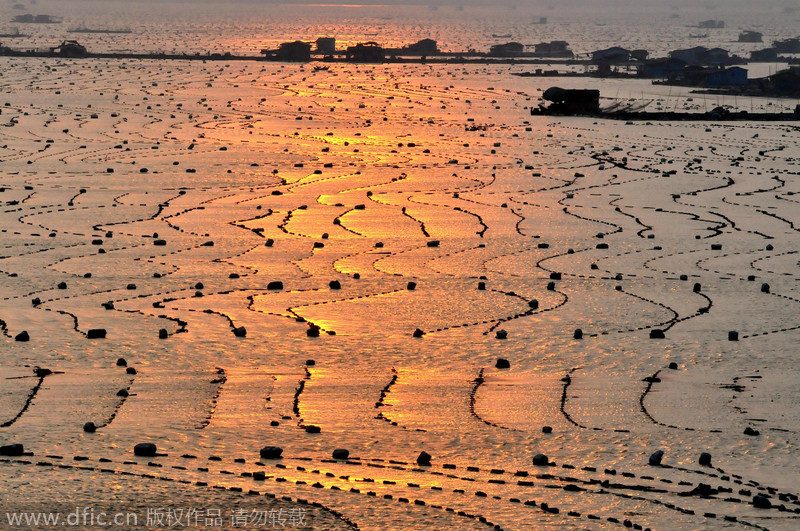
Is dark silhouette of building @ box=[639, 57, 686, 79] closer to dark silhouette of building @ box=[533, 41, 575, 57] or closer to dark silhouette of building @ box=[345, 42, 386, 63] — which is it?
dark silhouette of building @ box=[345, 42, 386, 63]

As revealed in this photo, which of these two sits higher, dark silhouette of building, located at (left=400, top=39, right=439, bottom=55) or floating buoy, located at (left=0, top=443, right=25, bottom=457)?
dark silhouette of building, located at (left=400, top=39, right=439, bottom=55)

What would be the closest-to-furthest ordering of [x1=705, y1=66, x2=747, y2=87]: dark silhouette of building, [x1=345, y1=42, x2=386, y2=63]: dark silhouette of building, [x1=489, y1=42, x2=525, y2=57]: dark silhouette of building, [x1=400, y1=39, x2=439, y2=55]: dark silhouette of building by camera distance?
[x1=705, y1=66, x2=747, y2=87]: dark silhouette of building < [x1=345, y1=42, x2=386, y2=63]: dark silhouette of building < [x1=400, y1=39, x2=439, y2=55]: dark silhouette of building < [x1=489, y1=42, x2=525, y2=57]: dark silhouette of building

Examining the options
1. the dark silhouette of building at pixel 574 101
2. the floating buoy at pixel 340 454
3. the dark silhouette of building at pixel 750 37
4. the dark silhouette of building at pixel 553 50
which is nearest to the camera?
the floating buoy at pixel 340 454

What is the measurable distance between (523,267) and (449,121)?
850 inches

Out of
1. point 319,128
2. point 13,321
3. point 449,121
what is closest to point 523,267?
point 13,321

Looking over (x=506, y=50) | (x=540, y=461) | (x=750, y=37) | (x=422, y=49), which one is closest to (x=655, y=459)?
(x=540, y=461)

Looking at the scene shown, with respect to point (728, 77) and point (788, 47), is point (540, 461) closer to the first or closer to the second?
point (728, 77)

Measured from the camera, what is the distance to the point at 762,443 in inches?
412

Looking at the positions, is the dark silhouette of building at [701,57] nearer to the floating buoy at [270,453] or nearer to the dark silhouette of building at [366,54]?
the dark silhouette of building at [366,54]

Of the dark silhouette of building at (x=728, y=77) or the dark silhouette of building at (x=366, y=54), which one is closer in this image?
the dark silhouette of building at (x=728, y=77)

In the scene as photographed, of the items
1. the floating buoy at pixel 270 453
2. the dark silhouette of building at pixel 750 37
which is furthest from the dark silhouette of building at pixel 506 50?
the floating buoy at pixel 270 453

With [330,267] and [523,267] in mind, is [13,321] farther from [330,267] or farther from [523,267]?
[523,267]

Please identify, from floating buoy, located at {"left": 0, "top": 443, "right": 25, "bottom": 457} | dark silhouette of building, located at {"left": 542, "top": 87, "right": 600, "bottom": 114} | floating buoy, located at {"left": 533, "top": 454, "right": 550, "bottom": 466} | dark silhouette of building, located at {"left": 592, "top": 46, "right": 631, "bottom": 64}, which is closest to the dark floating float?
dark silhouette of building, located at {"left": 542, "top": 87, "right": 600, "bottom": 114}

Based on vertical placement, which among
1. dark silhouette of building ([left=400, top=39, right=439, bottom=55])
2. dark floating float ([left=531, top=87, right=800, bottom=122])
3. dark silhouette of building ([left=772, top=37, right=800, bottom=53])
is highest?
dark silhouette of building ([left=772, top=37, right=800, bottom=53])
